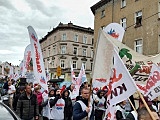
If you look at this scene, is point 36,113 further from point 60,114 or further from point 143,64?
point 143,64

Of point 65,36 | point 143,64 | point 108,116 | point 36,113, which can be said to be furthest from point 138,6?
point 65,36

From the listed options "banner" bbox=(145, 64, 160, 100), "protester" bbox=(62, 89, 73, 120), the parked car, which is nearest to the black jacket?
"protester" bbox=(62, 89, 73, 120)

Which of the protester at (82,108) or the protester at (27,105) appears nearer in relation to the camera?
the protester at (82,108)

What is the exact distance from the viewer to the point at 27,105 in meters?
6.74

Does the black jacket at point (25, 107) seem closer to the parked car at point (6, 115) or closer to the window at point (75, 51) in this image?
the parked car at point (6, 115)

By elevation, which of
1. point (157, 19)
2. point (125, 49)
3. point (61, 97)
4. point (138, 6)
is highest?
point (138, 6)

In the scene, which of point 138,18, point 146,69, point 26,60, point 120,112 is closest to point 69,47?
point 138,18

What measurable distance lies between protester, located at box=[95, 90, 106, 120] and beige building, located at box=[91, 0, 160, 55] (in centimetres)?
1481

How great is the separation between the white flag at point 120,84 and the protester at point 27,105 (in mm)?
3109

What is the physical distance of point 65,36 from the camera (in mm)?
58062

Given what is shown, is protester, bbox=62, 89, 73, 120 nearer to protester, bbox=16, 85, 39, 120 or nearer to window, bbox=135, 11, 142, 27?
protester, bbox=16, 85, 39, 120

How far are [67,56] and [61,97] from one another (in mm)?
50283

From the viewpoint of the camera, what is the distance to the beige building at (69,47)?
57.8m

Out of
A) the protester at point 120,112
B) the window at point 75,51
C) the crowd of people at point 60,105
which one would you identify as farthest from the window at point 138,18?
the window at point 75,51
